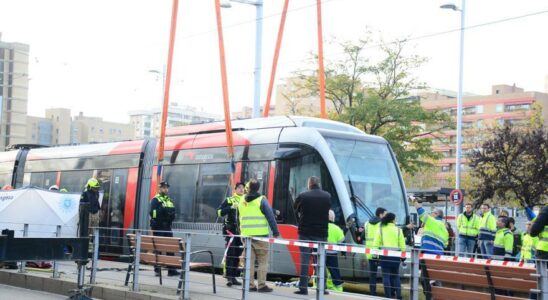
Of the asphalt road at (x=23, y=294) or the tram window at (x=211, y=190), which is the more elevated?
the tram window at (x=211, y=190)

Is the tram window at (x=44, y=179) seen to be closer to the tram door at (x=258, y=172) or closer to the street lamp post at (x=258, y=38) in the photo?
the street lamp post at (x=258, y=38)

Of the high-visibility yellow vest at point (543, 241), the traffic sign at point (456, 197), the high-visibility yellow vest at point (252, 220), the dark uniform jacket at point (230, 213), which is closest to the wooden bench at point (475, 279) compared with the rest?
the high-visibility yellow vest at point (543, 241)

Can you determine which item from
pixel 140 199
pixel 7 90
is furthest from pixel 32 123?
pixel 140 199

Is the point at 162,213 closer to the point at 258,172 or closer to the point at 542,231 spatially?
the point at 258,172

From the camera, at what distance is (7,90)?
419 feet

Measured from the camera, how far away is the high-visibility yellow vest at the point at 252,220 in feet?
42.7

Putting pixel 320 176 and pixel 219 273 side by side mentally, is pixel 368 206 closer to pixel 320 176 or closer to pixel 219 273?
pixel 320 176

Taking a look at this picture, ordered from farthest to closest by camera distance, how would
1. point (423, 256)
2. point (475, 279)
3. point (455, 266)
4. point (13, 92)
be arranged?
point (13, 92) → point (423, 256) → point (455, 266) → point (475, 279)

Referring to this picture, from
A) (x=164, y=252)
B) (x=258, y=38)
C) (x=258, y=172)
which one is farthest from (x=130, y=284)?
(x=258, y=38)

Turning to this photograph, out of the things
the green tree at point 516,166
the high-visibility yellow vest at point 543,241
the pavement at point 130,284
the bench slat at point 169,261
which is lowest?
the pavement at point 130,284

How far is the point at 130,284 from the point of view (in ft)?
45.8

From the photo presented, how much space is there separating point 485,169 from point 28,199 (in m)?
27.2

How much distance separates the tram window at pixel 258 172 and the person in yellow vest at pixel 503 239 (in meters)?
5.57

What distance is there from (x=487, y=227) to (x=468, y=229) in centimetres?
61
